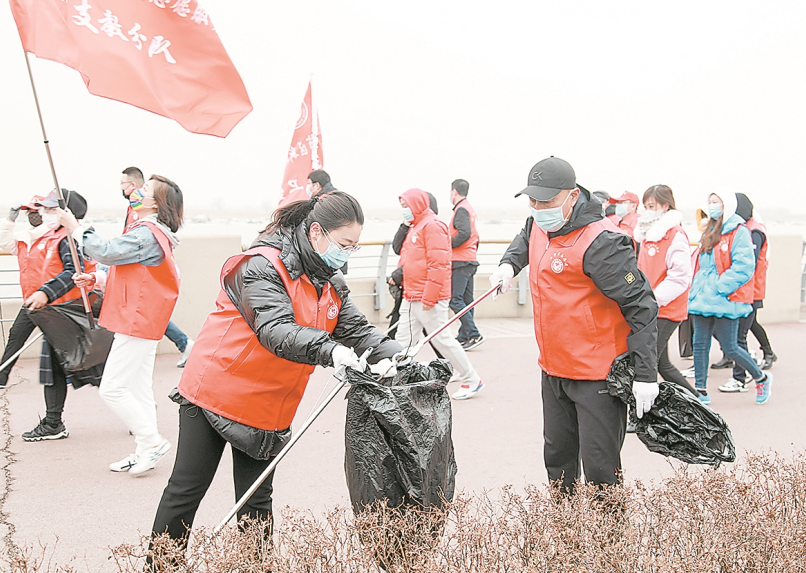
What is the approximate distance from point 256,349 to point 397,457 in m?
0.68

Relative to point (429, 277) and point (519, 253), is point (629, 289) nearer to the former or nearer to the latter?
point (519, 253)

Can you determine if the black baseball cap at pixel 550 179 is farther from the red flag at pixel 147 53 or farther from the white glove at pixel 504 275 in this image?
the red flag at pixel 147 53

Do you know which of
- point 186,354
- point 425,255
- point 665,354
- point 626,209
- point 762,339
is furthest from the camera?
point 626,209

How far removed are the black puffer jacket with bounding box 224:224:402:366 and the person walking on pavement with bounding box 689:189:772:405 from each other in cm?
434

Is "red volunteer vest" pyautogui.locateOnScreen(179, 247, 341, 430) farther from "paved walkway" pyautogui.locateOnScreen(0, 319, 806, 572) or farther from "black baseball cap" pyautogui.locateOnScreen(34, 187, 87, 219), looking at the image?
"black baseball cap" pyautogui.locateOnScreen(34, 187, 87, 219)

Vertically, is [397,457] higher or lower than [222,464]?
higher

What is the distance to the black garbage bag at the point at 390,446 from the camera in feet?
8.06

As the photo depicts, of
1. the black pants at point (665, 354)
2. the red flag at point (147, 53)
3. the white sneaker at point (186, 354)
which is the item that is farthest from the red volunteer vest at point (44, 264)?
the black pants at point (665, 354)

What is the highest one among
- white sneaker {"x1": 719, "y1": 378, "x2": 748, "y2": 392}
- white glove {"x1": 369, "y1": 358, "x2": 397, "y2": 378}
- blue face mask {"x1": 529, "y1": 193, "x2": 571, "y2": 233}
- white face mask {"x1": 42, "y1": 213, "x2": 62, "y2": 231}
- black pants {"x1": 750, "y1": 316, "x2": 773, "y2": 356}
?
blue face mask {"x1": 529, "y1": 193, "x2": 571, "y2": 233}

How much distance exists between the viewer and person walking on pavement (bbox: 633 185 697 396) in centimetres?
534

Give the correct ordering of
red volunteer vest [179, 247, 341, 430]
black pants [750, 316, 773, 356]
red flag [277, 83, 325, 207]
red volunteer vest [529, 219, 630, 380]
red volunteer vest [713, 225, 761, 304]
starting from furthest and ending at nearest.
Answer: red flag [277, 83, 325, 207] < black pants [750, 316, 773, 356] < red volunteer vest [713, 225, 761, 304] < red volunteer vest [529, 219, 630, 380] < red volunteer vest [179, 247, 341, 430]

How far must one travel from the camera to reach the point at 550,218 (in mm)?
3084

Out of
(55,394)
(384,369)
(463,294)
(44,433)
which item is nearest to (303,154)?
(463,294)

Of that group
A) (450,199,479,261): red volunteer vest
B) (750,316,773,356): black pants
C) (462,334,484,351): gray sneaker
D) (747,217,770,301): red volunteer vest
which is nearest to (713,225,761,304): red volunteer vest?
(747,217,770,301): red volunteer vest
